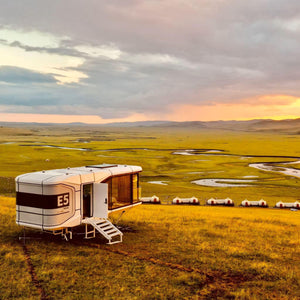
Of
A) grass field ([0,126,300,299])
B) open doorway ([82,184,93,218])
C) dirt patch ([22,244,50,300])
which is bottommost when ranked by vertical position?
grass field ([0,126,300,299])

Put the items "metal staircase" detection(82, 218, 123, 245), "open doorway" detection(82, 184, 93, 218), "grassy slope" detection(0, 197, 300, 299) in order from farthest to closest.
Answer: "open doorway" detection(82, 184, 93, 218) → "metal staircase" detection(82, 218, 123, 245) → "grassy slope" detection(0, 197, 300, 299)

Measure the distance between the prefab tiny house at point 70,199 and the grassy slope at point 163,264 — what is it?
48.2 inches

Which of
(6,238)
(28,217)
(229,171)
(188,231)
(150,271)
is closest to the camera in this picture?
(150,271)

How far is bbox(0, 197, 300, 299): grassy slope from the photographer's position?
13203 millimetres

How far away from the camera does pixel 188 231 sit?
21859 mm

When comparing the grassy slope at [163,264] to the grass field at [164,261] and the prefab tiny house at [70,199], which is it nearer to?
the grass field at [164,261]

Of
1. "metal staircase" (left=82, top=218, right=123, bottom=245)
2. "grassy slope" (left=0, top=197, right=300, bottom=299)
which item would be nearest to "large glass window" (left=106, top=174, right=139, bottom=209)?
"metal staircase" (left=82, top=218, right=123, bottom=245)

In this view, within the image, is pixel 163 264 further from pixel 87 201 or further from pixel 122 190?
pixel 122 190

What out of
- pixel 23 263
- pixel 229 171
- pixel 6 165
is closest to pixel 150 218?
pixel 23 263

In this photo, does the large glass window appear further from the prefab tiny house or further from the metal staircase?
the metal staircase

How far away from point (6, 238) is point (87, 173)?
5.73 meters

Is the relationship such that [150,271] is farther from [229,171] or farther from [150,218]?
[229,171]

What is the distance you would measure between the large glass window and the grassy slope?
1.96 metres

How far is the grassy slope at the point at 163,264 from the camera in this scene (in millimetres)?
13203
